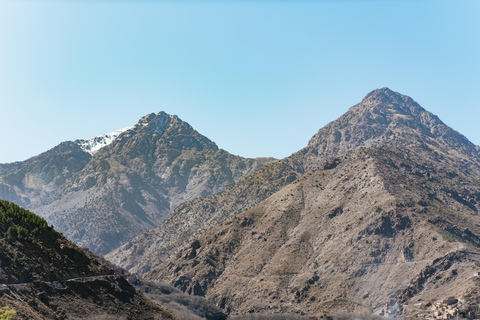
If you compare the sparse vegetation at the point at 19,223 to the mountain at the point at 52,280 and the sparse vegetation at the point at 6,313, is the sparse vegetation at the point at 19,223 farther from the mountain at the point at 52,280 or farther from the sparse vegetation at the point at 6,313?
the sparse vegetation at the point at 6,313

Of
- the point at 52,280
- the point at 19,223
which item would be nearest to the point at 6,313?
the point at 52,280

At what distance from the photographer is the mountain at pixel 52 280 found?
318 ft

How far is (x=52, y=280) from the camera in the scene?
105m

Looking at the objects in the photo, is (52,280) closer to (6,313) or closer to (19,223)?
(19,223)

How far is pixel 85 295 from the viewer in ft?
361

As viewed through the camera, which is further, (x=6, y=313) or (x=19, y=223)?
(x=19, y=223)

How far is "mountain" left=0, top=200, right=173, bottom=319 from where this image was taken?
3816 inches

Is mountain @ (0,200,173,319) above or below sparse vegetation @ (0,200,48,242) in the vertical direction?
below

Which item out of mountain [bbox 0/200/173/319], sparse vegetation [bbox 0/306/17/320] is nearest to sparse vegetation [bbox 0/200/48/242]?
mountain [bbox 0/200/173/319]

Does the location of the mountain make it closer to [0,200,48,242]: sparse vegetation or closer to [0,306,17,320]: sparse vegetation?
[0,200,48,242]: sparse vegetation

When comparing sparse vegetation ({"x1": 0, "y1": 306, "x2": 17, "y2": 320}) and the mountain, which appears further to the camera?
the mountain

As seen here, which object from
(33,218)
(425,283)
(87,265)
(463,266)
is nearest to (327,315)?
(425,283)

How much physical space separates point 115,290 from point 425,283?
4505 inches

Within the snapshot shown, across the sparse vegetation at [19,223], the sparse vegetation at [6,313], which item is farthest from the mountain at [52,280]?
the sparse vegetation at [6,313]
